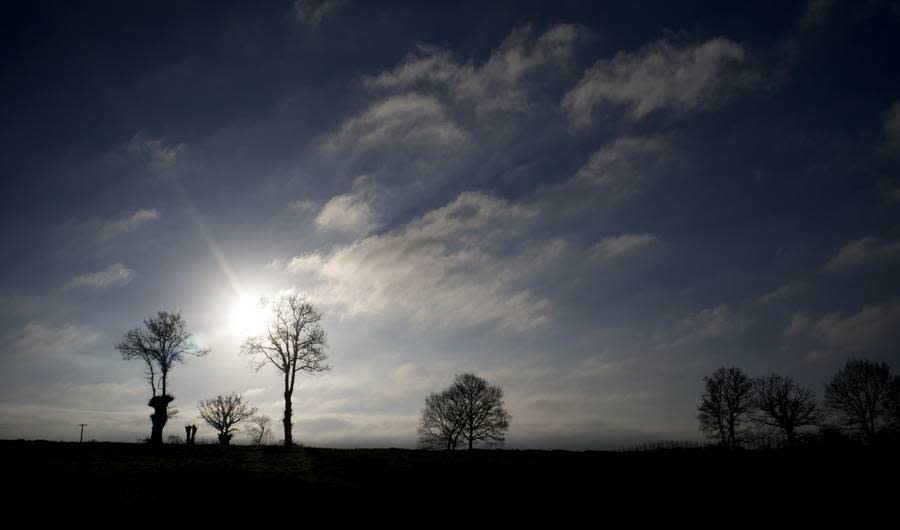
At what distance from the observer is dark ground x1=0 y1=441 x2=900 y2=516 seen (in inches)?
539

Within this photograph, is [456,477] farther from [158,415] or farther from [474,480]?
[158,415]

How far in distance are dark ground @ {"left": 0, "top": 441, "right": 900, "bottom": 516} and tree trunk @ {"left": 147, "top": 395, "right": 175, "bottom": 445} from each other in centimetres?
1059

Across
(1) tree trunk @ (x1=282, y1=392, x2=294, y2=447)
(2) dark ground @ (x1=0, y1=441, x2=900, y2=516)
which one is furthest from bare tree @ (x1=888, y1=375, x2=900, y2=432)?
(1) tree trunk @ (x1=282, y1=392, x2=294, y2=447)

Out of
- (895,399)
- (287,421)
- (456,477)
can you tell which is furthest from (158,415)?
(895,399)

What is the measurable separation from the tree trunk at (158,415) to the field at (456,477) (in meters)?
10.2

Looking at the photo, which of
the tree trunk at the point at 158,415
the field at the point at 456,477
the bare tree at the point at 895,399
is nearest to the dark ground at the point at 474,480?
the field at the point at 456,477

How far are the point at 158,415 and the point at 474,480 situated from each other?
29.1m

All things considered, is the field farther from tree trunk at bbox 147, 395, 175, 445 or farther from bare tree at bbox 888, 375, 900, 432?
bare tree at bbox 888, 375, 900, 432

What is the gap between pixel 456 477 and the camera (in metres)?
17.9

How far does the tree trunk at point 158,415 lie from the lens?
33.2 metres

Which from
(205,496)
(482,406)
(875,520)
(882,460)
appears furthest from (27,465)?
(482,406)

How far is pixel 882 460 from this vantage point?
16.5 meters

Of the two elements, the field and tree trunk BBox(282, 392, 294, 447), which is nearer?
the field

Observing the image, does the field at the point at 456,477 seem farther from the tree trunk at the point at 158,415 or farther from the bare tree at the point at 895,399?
the bare tree at the point at 895,399
